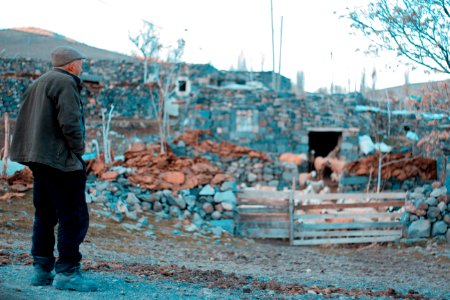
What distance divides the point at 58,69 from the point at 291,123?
17.9m

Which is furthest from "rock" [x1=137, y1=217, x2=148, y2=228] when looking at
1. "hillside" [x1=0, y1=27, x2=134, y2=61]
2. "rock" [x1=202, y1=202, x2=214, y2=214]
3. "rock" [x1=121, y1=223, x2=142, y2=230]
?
"hillside" [x1=0, y1=27, x2=134, y2=61]

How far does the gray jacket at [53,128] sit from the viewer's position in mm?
4082

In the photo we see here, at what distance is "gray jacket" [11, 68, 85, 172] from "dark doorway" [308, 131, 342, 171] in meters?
20.1

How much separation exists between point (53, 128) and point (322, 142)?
20.9 meters

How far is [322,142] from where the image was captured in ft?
80.0

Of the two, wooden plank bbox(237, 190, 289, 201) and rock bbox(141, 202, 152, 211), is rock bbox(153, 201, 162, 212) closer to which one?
rock bbox(141, 202, 152, 211)

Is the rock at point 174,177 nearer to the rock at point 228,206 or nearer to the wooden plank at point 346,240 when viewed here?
the rock at point 228,206

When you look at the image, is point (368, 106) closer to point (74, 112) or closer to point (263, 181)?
point (263, 181)

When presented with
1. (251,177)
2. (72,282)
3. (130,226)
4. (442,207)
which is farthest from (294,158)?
(72,282)

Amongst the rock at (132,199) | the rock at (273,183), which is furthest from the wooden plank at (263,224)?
the rock at (273,183)

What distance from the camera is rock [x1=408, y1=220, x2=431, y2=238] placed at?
11.0 m

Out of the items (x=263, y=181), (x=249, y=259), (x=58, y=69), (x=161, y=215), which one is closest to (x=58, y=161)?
(x=58, y=69)

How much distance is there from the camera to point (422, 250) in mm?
10211

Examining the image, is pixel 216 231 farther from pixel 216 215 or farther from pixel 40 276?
pixel 40 276
